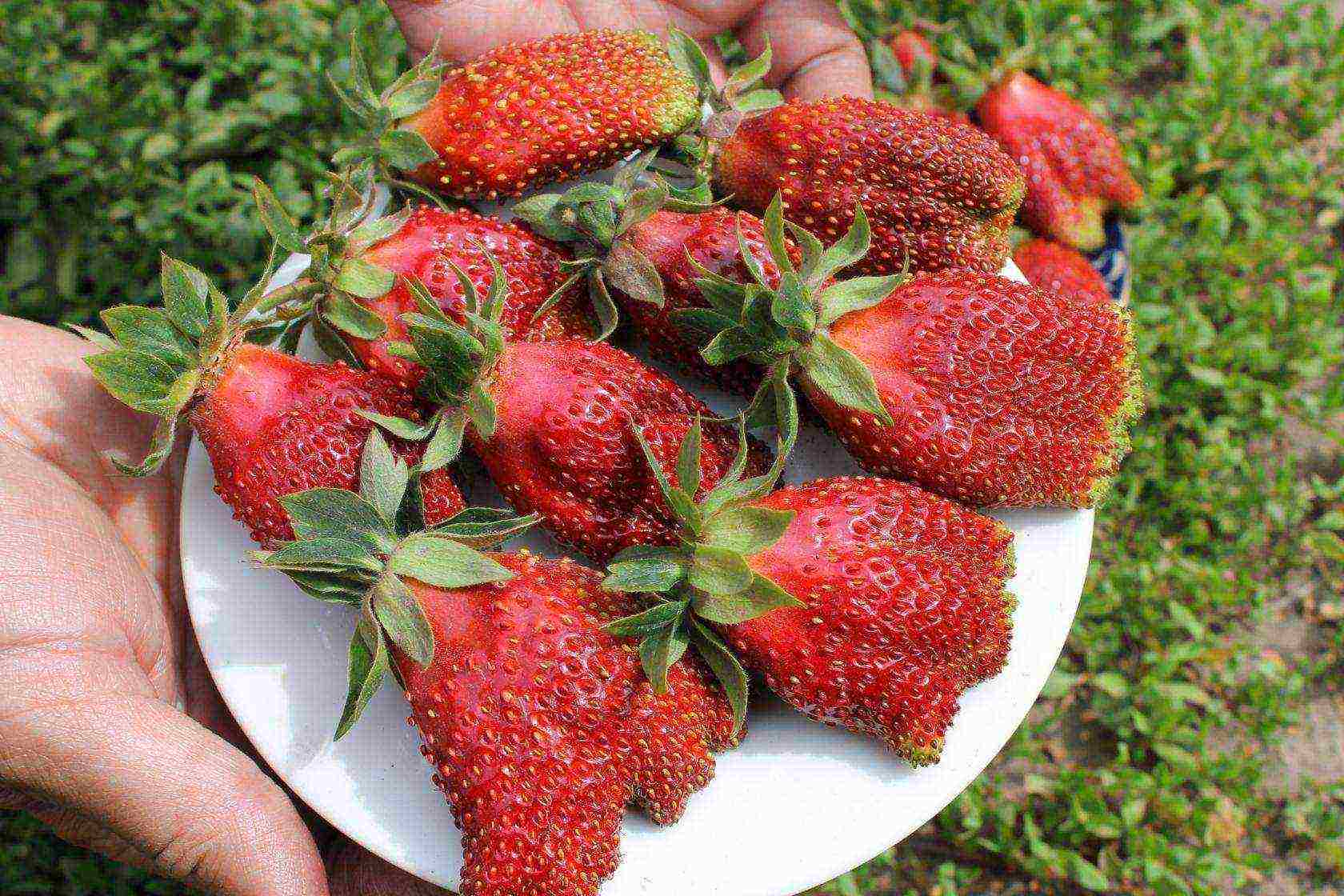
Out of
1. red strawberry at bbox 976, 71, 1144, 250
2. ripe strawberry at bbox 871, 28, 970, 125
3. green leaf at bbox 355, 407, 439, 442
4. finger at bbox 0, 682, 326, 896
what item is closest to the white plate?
finger at bbox 0, 682, 326, 896

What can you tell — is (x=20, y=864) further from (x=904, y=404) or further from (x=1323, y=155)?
(x=1323, y=155)

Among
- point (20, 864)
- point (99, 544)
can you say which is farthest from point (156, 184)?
point (20, 864)

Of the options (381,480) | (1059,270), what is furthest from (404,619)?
(1059,270)

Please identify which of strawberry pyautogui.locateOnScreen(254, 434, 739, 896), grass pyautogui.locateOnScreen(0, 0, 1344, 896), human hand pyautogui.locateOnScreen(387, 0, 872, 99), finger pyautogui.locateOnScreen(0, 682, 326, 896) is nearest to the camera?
strawberry pyautogui.locateOnScreen(254, 434, 739, 896)

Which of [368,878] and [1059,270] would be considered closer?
[368,878]

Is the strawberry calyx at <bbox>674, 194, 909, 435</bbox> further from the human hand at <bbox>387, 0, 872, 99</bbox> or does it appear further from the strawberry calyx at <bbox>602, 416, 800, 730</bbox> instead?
the human hand at <bbox>387, 0, 872, 99</bbox>

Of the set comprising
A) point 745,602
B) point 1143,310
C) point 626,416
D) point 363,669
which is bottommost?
point 1143,310

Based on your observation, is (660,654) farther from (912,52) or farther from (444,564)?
(912,52)
